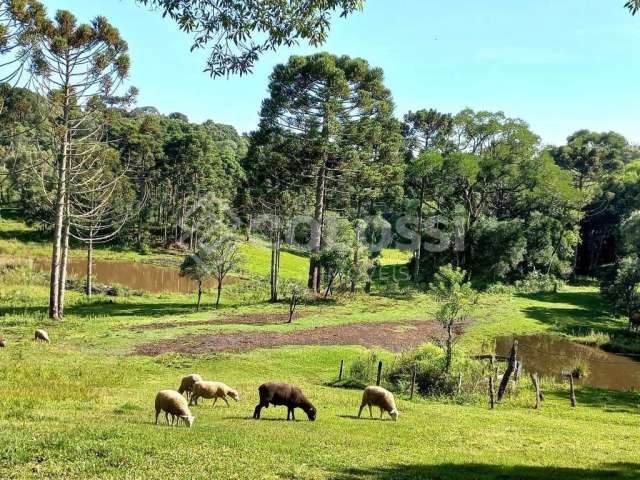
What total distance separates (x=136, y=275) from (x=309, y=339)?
3659cm

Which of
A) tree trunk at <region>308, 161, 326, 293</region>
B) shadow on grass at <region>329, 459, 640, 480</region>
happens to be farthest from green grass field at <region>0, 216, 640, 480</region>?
tree trunk at <region>308, 161, 326, 293</region>

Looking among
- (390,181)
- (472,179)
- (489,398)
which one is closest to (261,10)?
(489,398)

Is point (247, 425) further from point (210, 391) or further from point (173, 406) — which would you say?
point (210, 391)

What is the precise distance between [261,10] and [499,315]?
4302cm

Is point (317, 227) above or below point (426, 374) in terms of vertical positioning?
above

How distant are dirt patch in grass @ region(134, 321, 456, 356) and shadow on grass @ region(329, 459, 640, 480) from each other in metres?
18.0

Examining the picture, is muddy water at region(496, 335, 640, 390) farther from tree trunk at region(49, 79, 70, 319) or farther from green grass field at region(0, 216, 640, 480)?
tree trunk at region(49, 79, 70, 319)

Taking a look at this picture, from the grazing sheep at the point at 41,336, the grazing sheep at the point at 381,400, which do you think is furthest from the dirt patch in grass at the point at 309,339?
the grazing sheep at the point at 381,400

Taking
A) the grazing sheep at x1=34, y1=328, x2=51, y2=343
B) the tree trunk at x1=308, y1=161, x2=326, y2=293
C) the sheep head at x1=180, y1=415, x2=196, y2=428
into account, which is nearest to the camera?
the sheep head at x1=180, y1=415, x2=196, y2=428

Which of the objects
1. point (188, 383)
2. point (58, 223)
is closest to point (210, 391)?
point (188, 383)

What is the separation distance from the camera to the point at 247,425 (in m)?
14.5

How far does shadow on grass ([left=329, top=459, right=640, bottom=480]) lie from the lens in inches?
409

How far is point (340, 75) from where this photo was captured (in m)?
47.3

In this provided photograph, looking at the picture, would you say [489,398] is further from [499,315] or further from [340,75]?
[340,75]
